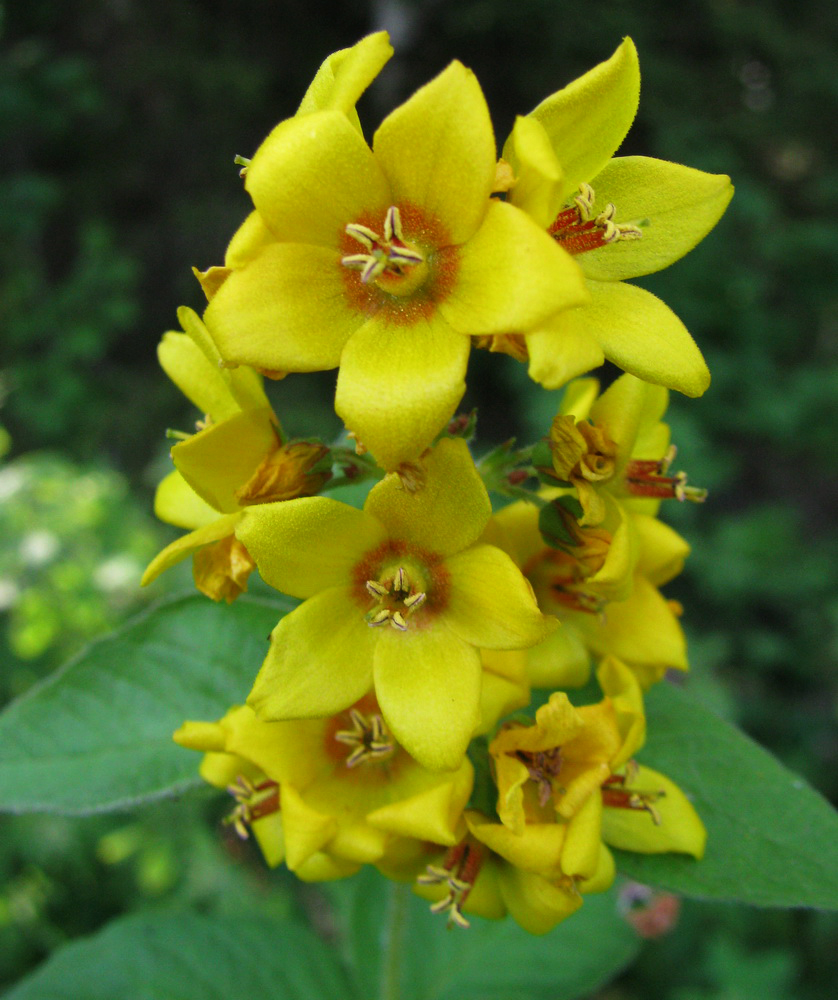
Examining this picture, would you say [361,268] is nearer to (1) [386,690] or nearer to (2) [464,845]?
(1) [386,690]

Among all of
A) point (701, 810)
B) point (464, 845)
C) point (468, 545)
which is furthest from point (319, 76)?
point (701, 810)

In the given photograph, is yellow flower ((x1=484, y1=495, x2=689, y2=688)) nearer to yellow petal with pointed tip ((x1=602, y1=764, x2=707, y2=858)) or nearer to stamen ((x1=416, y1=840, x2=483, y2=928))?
yellow petal with pointed tip ((x1=602, y1=764, x2=707, y2=858))

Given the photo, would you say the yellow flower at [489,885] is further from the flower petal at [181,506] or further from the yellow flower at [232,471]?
the flower petal at [181,506]

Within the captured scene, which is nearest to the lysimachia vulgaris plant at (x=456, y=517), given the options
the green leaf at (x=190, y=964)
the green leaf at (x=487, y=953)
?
the green leaf at (x=190, y=964)

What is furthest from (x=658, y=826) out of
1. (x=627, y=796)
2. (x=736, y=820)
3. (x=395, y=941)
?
(x=395, y=941)

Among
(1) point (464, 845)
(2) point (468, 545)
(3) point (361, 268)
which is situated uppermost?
(3) point (361, 268)

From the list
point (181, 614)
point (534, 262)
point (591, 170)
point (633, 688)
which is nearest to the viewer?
point (534, 262)
